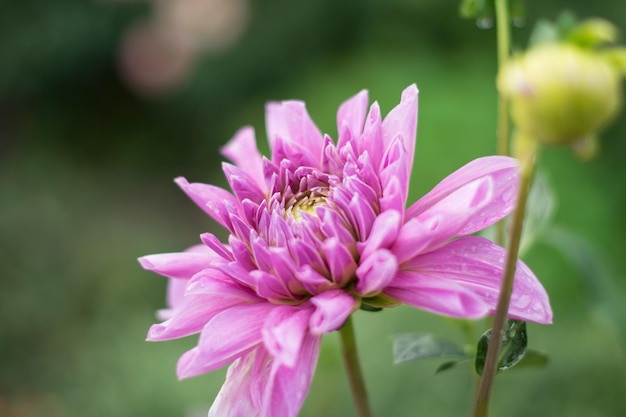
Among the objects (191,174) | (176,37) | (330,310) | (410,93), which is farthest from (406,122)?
(191,174)

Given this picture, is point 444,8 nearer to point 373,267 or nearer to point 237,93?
point 237,93

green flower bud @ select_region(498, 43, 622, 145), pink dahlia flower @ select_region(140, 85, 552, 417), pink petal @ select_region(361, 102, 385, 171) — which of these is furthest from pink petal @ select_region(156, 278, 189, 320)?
green flower bud @ select_region(498, 43, 622, 145)

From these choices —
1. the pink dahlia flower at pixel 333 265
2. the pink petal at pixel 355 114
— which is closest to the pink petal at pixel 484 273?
the pink dahlia flower at pixel 333 265

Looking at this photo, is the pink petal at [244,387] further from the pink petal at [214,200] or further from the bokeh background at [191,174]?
the bokeh background at [191,174]

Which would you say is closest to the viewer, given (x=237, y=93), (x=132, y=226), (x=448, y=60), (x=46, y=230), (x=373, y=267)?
(x=373, y=267)

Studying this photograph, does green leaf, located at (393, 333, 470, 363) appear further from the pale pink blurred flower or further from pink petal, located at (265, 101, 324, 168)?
the pale pink blurred flower

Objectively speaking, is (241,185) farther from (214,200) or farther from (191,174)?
(191,174)

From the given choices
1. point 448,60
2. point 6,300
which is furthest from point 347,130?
point 448,60
